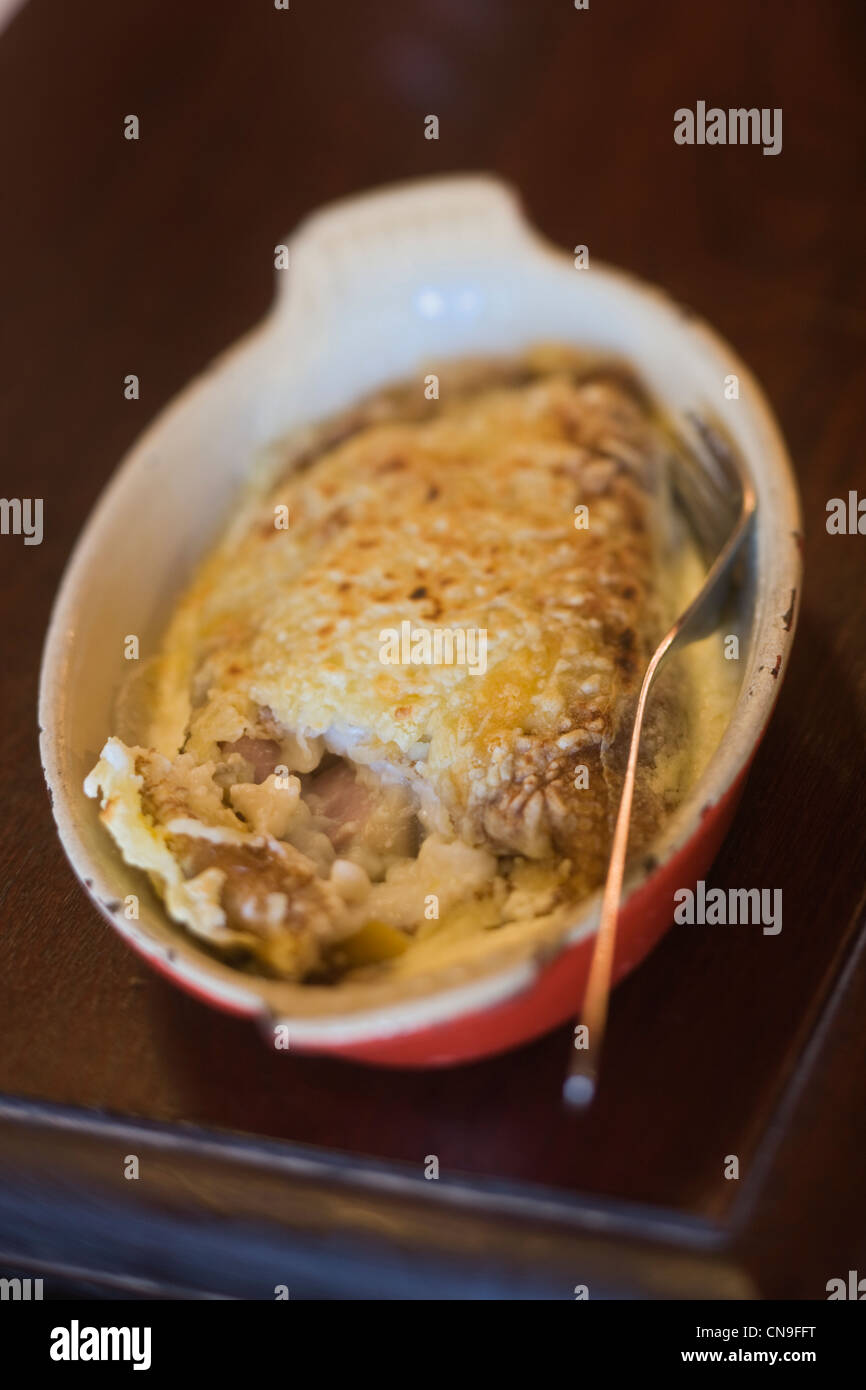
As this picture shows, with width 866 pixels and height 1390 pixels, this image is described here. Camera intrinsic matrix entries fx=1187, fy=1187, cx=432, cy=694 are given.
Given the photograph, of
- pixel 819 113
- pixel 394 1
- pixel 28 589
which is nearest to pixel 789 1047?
pixel 28 589

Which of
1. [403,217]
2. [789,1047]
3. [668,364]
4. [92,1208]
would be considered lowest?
[92,1208]

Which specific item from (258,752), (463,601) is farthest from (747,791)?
(258,752)

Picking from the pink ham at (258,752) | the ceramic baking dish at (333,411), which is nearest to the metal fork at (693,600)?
the ceramic baking dish at (333,411)

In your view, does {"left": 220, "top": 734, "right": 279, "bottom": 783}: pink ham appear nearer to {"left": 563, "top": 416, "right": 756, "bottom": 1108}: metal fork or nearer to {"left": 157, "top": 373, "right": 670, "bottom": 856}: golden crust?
{"left": 157, "top": 373, "right": 670, "bottom": 856}: golden crust

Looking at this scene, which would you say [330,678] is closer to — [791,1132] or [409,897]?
[409,897]

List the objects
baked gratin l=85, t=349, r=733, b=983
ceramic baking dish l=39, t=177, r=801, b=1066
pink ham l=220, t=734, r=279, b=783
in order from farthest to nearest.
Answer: pink ham l=220, t=734, r=279, b=783, baked gratin l=85, t=349, r=733, b=983, ceramic baking dish l=39, t=177, r=801, b=1066

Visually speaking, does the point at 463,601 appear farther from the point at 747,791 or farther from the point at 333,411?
the point at 333,411

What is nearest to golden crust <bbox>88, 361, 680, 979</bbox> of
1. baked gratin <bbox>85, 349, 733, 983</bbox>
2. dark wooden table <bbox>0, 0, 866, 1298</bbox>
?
baked gratin <bbox>85, 349, 733, 983</bbox>
